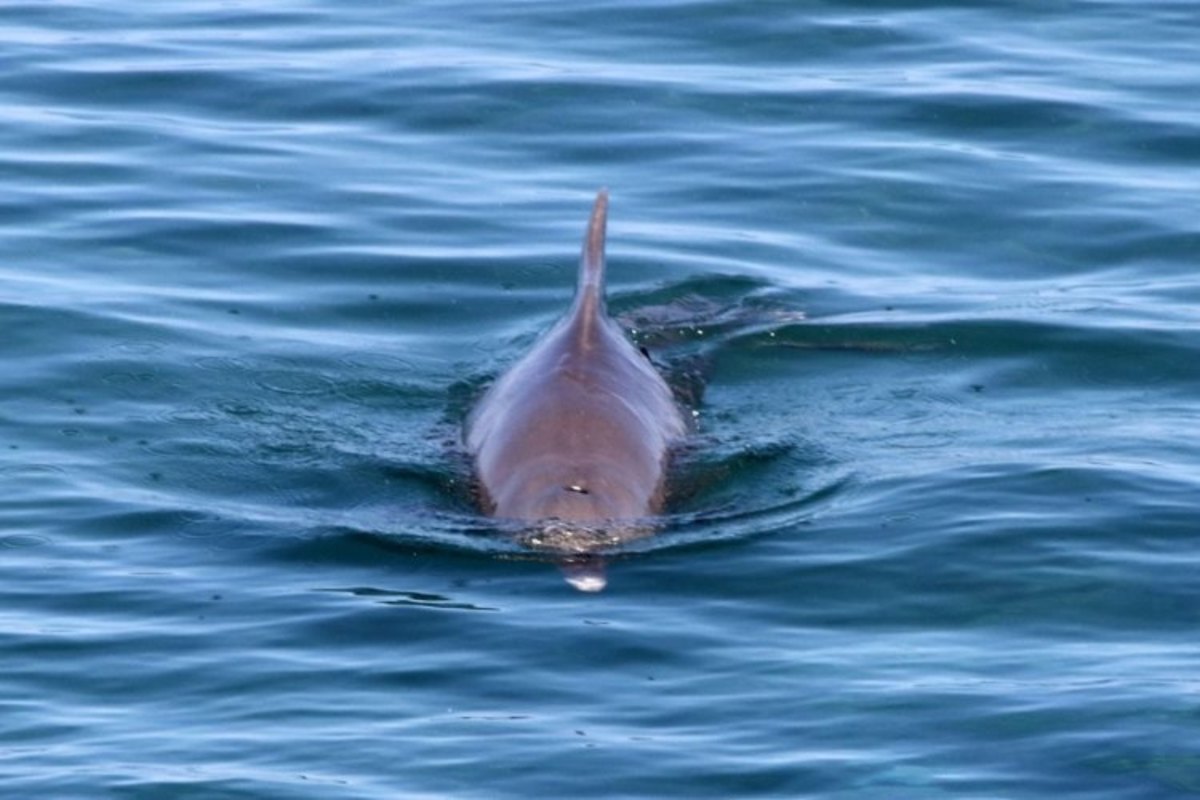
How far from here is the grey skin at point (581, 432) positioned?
10.9m

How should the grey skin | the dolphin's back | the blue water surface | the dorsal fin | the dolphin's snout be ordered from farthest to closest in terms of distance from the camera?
the dorsal fin
the dolphin's back
the grey skin
the dolphin's snout
the blue water surface

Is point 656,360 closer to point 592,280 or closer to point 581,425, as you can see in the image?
point 592,280

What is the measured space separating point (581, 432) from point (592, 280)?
108 cm

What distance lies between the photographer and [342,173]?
17484mm

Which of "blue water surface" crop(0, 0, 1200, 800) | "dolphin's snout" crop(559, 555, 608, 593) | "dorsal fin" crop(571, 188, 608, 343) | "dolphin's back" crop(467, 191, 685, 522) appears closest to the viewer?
"blue water surface" crop(0, 0, 1200, 800)

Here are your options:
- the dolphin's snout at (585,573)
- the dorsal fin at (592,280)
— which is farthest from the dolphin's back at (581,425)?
the dolphin's snout at (585,573)

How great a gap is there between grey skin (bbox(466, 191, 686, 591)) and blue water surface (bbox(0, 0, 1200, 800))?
0.16 m

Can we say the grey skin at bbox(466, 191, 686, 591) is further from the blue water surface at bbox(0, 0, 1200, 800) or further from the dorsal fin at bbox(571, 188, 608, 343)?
the blue water surface at bbox(0, 0, 1200, 800)

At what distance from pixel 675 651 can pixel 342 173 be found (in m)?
8.14

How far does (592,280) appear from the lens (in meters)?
12.2

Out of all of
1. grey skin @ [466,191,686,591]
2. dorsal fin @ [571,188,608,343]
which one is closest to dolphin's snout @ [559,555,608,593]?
grey skin @ [466,191,686,591]

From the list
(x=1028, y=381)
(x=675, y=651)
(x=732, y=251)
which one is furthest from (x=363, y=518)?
(x=732, y=251)

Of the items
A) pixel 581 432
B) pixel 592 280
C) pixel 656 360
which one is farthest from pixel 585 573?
pixel 656 360

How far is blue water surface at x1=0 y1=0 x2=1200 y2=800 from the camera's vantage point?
927cm
